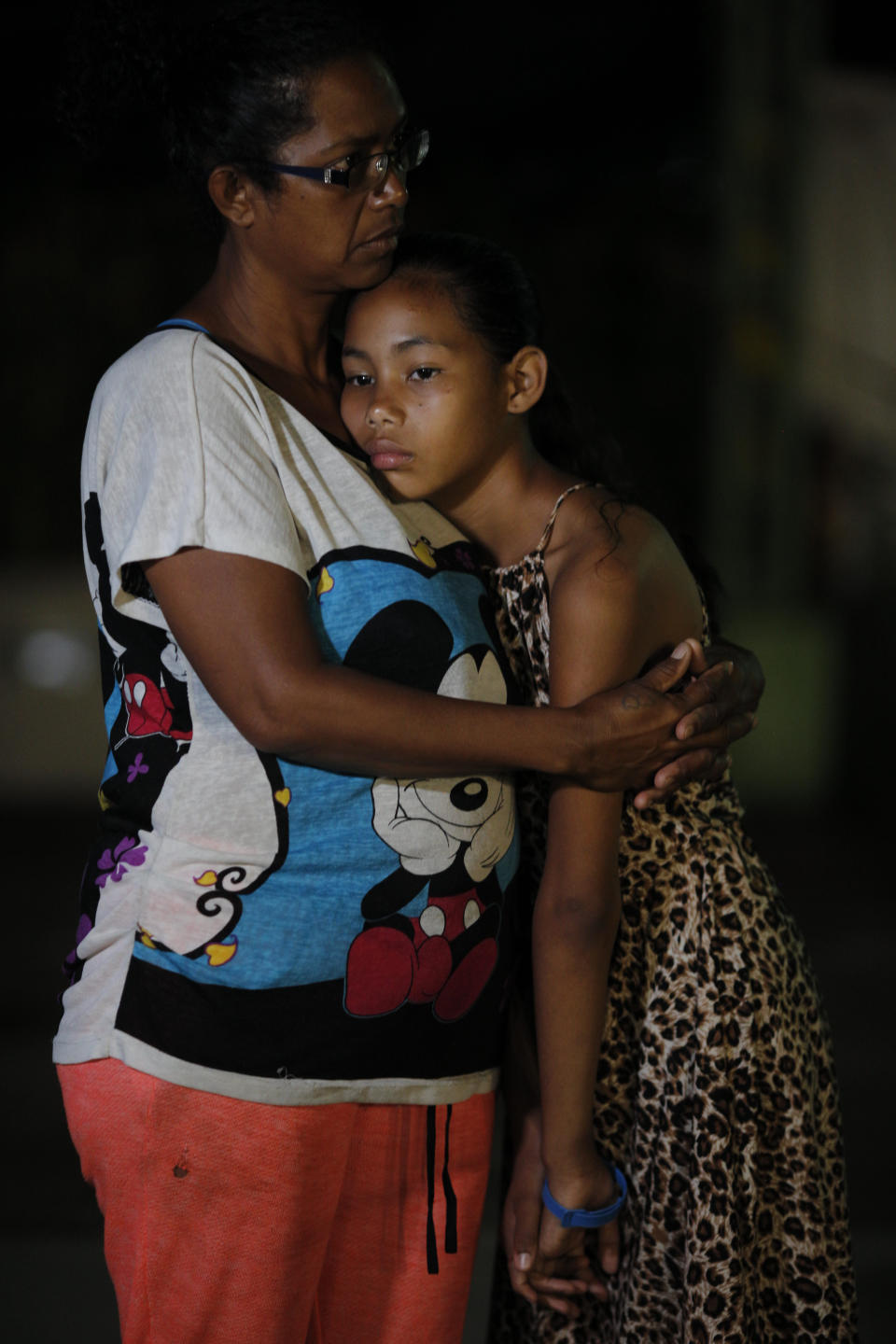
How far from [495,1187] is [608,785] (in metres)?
2.20

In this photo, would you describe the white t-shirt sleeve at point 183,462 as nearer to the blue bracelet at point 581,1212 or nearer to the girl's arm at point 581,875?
the girl's arm at point 581,875

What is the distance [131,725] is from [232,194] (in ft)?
2.09

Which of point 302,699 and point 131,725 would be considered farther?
point 131,725

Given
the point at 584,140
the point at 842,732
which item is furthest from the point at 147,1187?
the point at 584,140

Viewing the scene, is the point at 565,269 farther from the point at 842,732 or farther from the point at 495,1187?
the point at 495,1187

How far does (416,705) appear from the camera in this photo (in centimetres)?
136

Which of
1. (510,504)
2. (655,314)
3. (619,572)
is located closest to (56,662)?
(655,314)

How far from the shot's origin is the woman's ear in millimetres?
1511

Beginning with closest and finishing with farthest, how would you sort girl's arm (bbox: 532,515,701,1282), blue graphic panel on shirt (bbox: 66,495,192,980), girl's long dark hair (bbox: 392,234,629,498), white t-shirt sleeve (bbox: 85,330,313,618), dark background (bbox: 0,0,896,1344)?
white t-shirt sleeve (bbox: 85,330,313,618) < blue graphic panel on shirt (bbox: 66,495,192,980) < girl's arm (bbox: 532,515,701,1282) < girl's long dark hair (bbox: 392,234,629,498) < dark background (bbox: 0,0,896,1344)

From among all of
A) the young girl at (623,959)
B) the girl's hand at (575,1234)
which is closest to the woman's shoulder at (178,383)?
the young girl at (623,959)

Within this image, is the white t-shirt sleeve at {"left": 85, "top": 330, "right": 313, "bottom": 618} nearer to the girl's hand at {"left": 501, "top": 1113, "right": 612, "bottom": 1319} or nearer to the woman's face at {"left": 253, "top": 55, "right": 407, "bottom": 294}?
the woman's face at {"left": 253, "top": 55, "right": 407, "bottom": 294}

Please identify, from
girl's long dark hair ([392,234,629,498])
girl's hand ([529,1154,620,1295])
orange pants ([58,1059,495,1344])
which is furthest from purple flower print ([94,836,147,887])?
girl's long dark hair ([392,234,629,498])

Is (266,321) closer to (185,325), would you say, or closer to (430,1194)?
(185,325)

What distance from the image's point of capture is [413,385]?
1638mm
